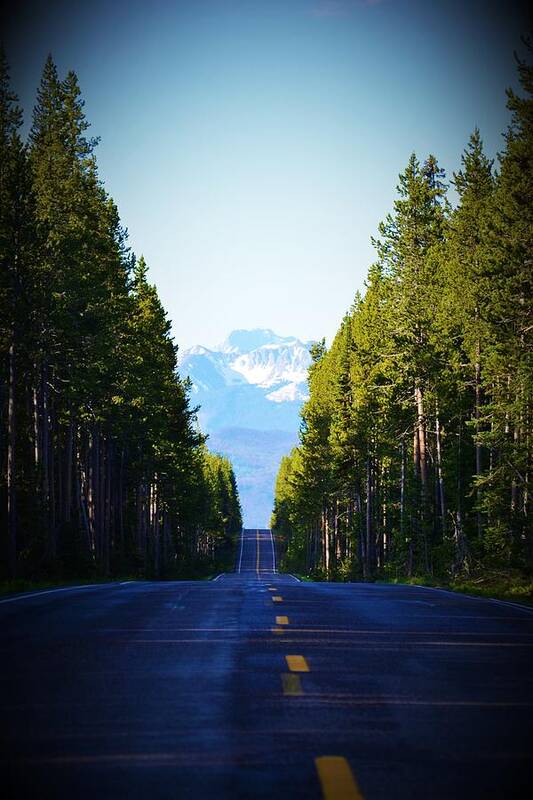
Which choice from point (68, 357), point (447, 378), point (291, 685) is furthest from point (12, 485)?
point (291, 685)

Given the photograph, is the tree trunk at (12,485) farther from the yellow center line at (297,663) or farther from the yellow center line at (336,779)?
the yellow center line at (336,779)

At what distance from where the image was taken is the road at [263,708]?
19.8 feet

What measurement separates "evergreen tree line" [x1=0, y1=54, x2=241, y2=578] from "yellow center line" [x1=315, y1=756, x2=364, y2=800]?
83.3 feet

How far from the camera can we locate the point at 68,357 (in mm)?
43344

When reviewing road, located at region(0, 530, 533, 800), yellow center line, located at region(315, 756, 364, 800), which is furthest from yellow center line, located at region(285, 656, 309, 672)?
yellow center line, located at region(315, 756, 364, 800)

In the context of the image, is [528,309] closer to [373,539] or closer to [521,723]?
[521,723]

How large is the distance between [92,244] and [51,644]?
109 feet

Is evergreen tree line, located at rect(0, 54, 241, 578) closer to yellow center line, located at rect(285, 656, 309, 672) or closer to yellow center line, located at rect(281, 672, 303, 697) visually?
yellow center line, located at rect(285, 656, 309, 672)

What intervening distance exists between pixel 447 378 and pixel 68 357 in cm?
1623

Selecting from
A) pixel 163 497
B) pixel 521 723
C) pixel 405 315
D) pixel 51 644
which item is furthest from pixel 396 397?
pixel 521 723

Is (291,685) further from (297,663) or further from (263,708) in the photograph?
(297,663)

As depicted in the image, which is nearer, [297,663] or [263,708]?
[263,708]

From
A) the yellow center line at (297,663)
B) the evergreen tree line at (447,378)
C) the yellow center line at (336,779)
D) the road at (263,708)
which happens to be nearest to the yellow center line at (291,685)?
the road at (263,708)

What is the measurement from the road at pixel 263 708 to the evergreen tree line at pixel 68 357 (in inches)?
732
